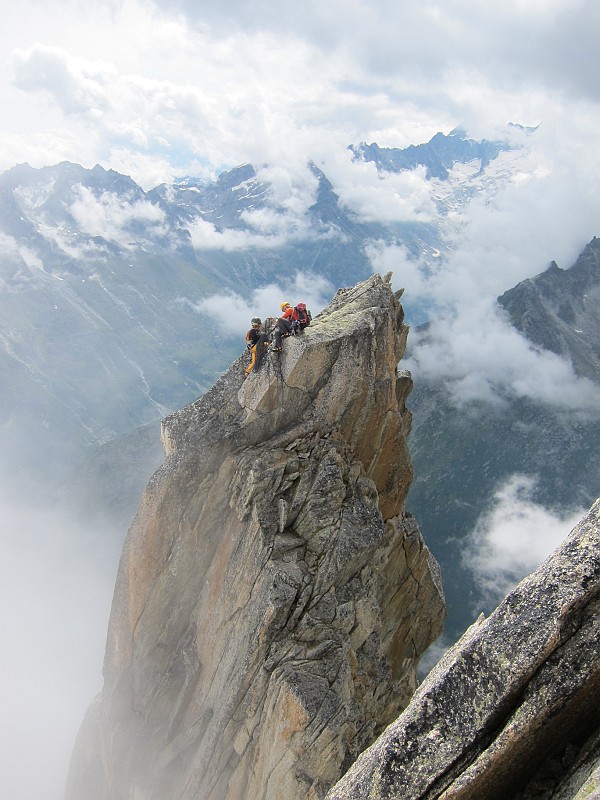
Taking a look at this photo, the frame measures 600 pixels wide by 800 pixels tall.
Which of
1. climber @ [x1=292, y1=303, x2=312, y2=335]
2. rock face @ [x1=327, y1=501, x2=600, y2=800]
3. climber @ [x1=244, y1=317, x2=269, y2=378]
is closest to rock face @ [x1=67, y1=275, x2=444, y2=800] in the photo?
climber @ [x1=244, y1=317, x2=269, y2=378]

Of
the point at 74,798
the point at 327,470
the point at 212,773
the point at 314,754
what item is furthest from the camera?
the point at 74,798

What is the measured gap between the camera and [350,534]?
30672 mm

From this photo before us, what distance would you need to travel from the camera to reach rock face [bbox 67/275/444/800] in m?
27.6

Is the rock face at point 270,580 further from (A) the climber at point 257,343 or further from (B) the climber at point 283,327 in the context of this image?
(B) the climber at point 283,327

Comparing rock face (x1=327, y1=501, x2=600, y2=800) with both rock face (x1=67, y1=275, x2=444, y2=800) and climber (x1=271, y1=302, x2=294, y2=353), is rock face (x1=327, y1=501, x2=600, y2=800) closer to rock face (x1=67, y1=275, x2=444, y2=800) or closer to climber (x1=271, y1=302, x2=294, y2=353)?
rock face (x1=67, y1=275, x2=444, y2=800)

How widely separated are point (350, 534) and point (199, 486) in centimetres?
941

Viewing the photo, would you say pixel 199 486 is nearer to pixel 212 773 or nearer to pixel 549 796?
pixel 212 773

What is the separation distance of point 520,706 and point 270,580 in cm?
1822

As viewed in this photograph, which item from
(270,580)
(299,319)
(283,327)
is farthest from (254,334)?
(270,580)

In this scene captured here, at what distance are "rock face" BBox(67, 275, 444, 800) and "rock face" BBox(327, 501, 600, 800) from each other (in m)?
15.2

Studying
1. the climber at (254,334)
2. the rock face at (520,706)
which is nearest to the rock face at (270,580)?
the climber at (254,334)

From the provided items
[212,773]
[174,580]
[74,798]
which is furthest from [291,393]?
[74,798]

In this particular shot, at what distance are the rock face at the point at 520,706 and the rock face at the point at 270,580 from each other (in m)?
15.2

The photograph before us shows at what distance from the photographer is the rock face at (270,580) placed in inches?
1086
